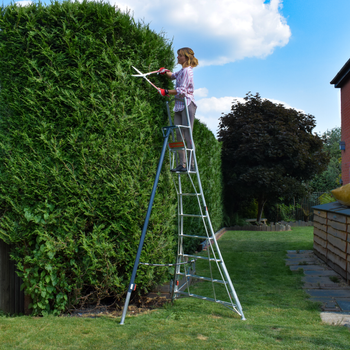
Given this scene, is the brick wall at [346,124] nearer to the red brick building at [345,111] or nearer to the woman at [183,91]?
the red brick building at [345,111]

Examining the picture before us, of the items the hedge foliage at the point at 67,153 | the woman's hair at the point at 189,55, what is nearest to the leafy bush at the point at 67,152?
the hedge foliage at the point at 67,153

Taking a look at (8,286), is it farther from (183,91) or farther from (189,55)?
(189,55)

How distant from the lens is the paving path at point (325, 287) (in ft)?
14.3

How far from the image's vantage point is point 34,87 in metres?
4.44

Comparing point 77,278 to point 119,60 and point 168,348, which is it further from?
point 119,60

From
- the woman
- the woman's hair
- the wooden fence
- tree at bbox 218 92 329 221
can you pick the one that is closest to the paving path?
the woman

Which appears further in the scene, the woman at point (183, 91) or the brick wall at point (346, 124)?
the brick wall at point (346, 124)

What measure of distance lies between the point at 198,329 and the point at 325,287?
119 inches

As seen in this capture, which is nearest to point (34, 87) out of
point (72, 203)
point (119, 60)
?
point (119, 60)

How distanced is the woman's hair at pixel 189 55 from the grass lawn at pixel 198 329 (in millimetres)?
3180

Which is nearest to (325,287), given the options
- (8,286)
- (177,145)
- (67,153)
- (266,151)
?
(177,145)

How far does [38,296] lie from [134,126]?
2475 mm

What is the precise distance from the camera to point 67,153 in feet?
14.6

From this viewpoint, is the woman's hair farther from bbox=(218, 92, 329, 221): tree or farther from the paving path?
bbox=(218, 92, 329, 221): tree
